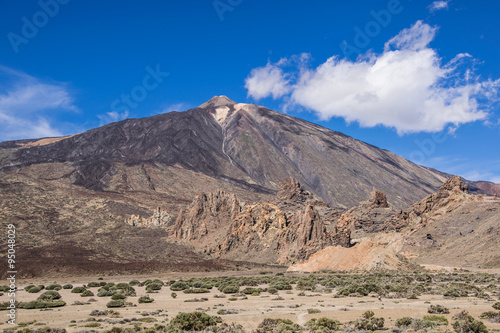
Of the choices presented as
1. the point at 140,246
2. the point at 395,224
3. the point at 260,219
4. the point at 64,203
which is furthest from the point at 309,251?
the point at 64,203

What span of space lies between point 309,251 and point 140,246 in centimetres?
4099

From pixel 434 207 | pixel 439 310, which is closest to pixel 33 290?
pixel 439 310

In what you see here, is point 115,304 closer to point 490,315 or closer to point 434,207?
point 490,315

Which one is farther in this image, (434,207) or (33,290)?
(434,207)

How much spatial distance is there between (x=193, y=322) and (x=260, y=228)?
64.4 m

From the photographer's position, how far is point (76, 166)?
194 meters

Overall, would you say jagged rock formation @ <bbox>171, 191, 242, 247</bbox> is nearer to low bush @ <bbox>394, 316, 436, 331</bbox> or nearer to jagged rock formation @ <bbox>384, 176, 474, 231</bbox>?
jagged rock formation @ <bbox>384, 176, 474, 231</bbox>

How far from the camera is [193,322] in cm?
1711

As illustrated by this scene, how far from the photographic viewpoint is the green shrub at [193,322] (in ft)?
55.5

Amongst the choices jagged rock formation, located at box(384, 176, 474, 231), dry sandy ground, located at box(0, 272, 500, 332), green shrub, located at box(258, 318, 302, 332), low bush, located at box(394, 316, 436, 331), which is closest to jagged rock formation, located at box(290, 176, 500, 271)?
jagged rock formation, located at box(384, 176, 474, 231)

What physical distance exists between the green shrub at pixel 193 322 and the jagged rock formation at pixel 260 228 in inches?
2074

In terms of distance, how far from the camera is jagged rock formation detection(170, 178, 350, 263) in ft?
233

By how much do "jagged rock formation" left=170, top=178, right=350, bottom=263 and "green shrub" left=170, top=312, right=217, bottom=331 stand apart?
52.7m

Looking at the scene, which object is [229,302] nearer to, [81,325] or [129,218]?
[81,325]
